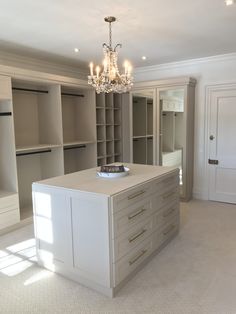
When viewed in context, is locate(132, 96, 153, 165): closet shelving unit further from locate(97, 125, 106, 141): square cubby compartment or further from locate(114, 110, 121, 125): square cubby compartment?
locate(97, 125, 106, 141): square cubby compartment

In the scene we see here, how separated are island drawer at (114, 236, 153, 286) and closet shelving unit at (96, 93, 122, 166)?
2.71 m

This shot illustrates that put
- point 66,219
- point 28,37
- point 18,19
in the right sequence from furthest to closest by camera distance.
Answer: point 28,37 < point 18,19 < point 66,219

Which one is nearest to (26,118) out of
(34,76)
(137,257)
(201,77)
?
(34,76)

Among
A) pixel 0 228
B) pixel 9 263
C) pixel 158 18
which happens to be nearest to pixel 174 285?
pixel 9 263

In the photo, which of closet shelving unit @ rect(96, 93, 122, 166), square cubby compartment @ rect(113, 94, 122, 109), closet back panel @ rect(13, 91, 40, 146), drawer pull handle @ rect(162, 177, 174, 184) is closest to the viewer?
drawer pull handle @ rect(162, 177, 174, 184)

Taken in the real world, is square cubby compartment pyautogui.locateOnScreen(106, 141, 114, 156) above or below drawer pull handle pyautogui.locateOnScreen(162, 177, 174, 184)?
above

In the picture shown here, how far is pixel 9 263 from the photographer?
9.12 feet

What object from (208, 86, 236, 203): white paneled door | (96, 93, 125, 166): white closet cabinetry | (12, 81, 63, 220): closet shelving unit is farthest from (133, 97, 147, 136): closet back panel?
(12, 81, 63, 220): closet shelving unit

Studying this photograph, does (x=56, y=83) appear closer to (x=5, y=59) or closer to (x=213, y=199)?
(x=5, y=59)

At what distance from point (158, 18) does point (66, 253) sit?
259cm

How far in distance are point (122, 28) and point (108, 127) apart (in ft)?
8.37

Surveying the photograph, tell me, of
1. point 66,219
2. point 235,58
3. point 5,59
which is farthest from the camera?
point 235,58

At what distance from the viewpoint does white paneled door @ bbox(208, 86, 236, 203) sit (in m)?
4.45

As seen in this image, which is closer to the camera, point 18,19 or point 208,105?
point 18,19
